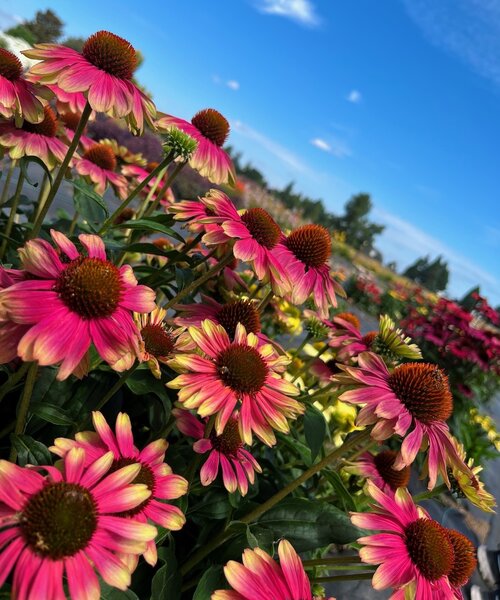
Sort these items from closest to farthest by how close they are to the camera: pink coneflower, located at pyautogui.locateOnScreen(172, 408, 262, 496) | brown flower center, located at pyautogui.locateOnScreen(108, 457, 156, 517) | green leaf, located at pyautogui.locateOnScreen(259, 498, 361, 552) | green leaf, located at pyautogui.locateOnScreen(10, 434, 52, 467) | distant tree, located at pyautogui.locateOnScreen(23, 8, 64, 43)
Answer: brown flower center, located at pyautogui.locateOnScreen(108, 457, 156, 517)
green leaf, located at pyautogui.locateOnScreen(10, 434, 52, 467)
pink coneflower, located at pyautogui.locateOnScreen(172, 408, 262, 496)
green leaf, located at pyautogui.locateOnScreen(259, 498, 361, 552)
distant tree, located at pyautogui.locateOnScreen(23, 8, 64, 43)

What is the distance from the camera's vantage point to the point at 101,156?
5.18 feet

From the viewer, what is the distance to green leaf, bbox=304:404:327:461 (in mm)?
1043

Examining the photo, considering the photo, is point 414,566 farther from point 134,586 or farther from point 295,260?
point 295,260

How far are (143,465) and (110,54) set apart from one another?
0.87 meters

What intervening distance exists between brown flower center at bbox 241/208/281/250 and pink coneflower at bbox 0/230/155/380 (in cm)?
42

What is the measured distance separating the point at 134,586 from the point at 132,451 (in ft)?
1.43

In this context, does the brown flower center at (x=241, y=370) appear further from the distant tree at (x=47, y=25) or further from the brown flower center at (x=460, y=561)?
the distant tree at (x=47, y=25)

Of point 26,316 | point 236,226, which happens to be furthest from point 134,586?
point 236,226

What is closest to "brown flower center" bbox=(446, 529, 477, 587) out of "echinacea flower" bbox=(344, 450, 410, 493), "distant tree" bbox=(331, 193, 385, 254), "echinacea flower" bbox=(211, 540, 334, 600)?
"echinacea flower" bbox=(344, 450, 410, 493)

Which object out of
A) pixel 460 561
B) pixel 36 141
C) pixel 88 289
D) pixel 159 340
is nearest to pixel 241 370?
pixel 159 340

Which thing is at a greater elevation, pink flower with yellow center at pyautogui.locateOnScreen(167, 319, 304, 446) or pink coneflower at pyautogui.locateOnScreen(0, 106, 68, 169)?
pink coneflower at pyautogui.locateOnScreen(0, 106, 68, 169)

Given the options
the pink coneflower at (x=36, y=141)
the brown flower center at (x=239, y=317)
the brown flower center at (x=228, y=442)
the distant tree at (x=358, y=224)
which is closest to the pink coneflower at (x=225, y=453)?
the brown flower center at (x=228, y=442)

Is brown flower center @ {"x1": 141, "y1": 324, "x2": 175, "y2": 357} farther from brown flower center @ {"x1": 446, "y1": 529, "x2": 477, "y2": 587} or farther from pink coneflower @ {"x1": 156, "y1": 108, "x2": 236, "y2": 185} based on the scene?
brown flower center @ {"x1": 446, "y1": 529, "x2": 477, "y2": 587}

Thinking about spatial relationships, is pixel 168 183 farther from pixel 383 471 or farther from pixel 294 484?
pixel 383 471
